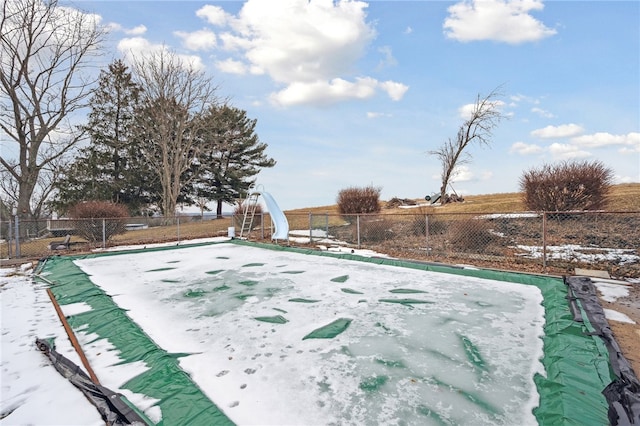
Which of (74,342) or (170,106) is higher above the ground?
(170,106)

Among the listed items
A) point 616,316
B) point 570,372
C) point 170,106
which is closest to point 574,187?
point 616,316

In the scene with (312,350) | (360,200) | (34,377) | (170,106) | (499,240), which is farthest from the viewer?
(170,106)

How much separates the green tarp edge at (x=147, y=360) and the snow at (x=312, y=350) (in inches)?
3.0

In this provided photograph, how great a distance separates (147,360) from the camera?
7.44 feet

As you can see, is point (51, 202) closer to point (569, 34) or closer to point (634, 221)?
point (569, 34)

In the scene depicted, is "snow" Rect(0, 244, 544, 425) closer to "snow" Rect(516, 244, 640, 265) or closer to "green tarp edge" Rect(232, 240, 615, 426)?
"green tarp edge" Rect(232, 240, 615, 426)

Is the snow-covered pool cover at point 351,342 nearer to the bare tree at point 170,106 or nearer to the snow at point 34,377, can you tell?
the snow at point 34,377

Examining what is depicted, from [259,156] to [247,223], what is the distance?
13.3m

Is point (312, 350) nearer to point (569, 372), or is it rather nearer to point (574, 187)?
point (569, 372)

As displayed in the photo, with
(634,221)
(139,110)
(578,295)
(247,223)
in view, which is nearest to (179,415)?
(578,295)

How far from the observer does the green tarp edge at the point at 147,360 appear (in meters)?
1.64

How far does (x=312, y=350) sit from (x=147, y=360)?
1218 millimetres

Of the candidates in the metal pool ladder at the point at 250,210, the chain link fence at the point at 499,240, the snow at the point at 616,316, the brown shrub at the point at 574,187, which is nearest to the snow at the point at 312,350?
the snow at the point at 616,316

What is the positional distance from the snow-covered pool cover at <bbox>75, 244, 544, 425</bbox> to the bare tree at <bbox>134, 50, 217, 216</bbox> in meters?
15.0
